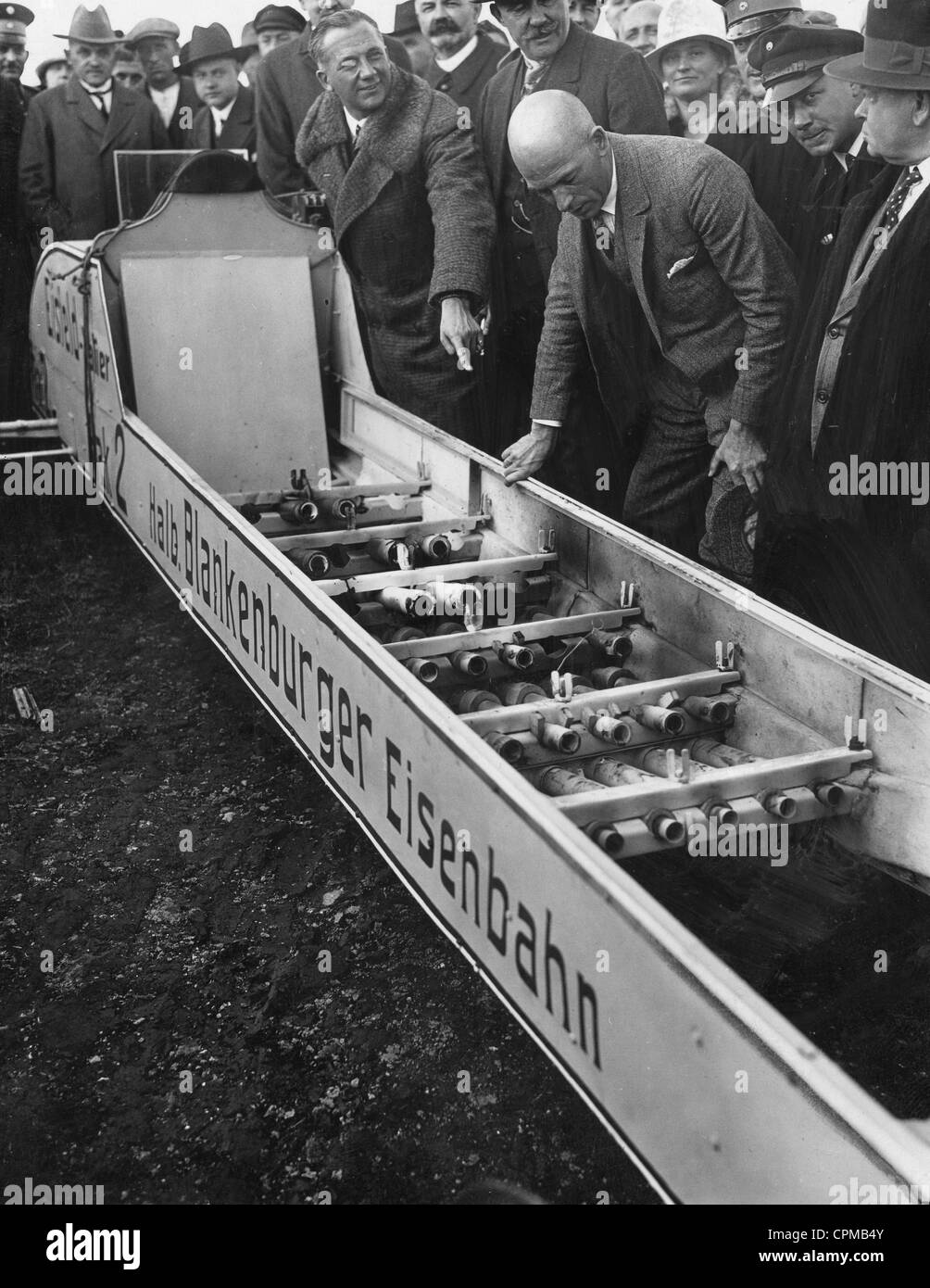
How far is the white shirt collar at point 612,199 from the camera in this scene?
3451 millimetres

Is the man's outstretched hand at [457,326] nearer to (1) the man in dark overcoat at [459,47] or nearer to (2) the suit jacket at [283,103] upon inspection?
(1) the man in dark overcoat at [459,47]

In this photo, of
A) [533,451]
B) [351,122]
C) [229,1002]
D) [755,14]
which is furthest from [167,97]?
[229,1002]

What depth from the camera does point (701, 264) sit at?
3535 mm

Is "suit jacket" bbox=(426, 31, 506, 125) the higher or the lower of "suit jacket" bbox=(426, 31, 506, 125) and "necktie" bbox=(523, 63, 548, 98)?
the higher

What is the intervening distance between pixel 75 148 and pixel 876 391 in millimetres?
5460

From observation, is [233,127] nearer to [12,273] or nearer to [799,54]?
[12,273]

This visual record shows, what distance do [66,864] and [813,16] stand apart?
11.5 ft

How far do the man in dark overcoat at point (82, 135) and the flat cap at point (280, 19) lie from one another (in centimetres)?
86

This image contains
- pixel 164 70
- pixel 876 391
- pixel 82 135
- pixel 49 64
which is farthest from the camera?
pixel 49 64

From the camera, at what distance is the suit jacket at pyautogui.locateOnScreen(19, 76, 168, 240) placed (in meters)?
6.86

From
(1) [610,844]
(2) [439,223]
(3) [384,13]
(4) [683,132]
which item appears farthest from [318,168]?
(1) [610,844]

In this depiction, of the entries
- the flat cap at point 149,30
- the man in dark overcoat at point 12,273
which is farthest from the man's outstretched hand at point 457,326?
the flat cap at point 149,30

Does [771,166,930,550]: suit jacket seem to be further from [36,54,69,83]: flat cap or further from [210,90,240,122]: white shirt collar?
[36,54,69,83]: flat cap

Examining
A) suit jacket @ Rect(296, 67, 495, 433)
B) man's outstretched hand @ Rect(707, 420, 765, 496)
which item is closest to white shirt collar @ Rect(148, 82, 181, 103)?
suit jacket @ Rect(296, 67, 495, 433)
